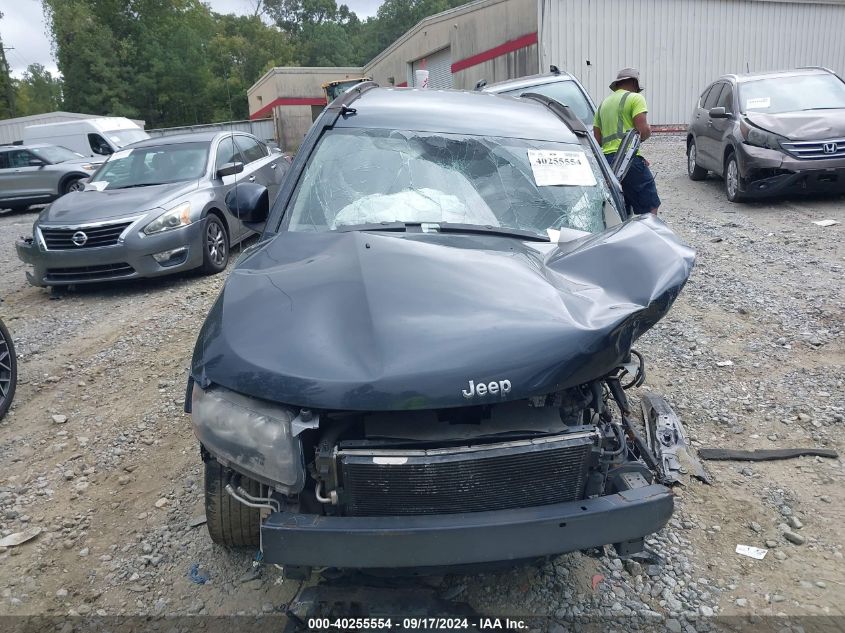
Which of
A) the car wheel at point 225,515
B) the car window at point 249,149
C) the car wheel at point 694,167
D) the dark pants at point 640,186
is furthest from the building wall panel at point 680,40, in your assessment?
the car wheel at point 225,515

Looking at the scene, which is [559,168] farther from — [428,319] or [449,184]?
[428,319]

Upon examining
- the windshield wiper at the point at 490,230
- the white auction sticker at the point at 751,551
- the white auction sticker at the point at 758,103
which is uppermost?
the white auction sticker at the point at 758,103

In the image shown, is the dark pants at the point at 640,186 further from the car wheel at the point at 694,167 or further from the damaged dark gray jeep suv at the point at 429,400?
the car wheel at the point at 694,167

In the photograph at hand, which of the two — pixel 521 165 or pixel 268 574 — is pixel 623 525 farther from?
pixel 521 165

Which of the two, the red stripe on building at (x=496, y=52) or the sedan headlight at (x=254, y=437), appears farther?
the red stripe on building at (x=496, y=52)

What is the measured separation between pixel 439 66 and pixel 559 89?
779 inches

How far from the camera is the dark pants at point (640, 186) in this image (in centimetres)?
655

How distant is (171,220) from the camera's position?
7.34 metres

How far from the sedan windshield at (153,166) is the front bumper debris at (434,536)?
6.89m

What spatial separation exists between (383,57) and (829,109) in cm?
2904

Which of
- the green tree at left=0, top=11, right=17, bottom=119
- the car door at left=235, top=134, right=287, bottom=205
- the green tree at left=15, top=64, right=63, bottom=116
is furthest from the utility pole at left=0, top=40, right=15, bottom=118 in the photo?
the car door at left=235, top=134, right=287, bottom=205

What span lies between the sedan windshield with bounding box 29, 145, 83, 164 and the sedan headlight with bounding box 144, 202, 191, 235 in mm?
11736

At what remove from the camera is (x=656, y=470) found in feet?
8.25

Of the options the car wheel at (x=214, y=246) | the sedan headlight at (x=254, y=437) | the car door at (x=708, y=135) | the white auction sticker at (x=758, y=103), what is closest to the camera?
the sedan headlight at (x=254, y=437)
